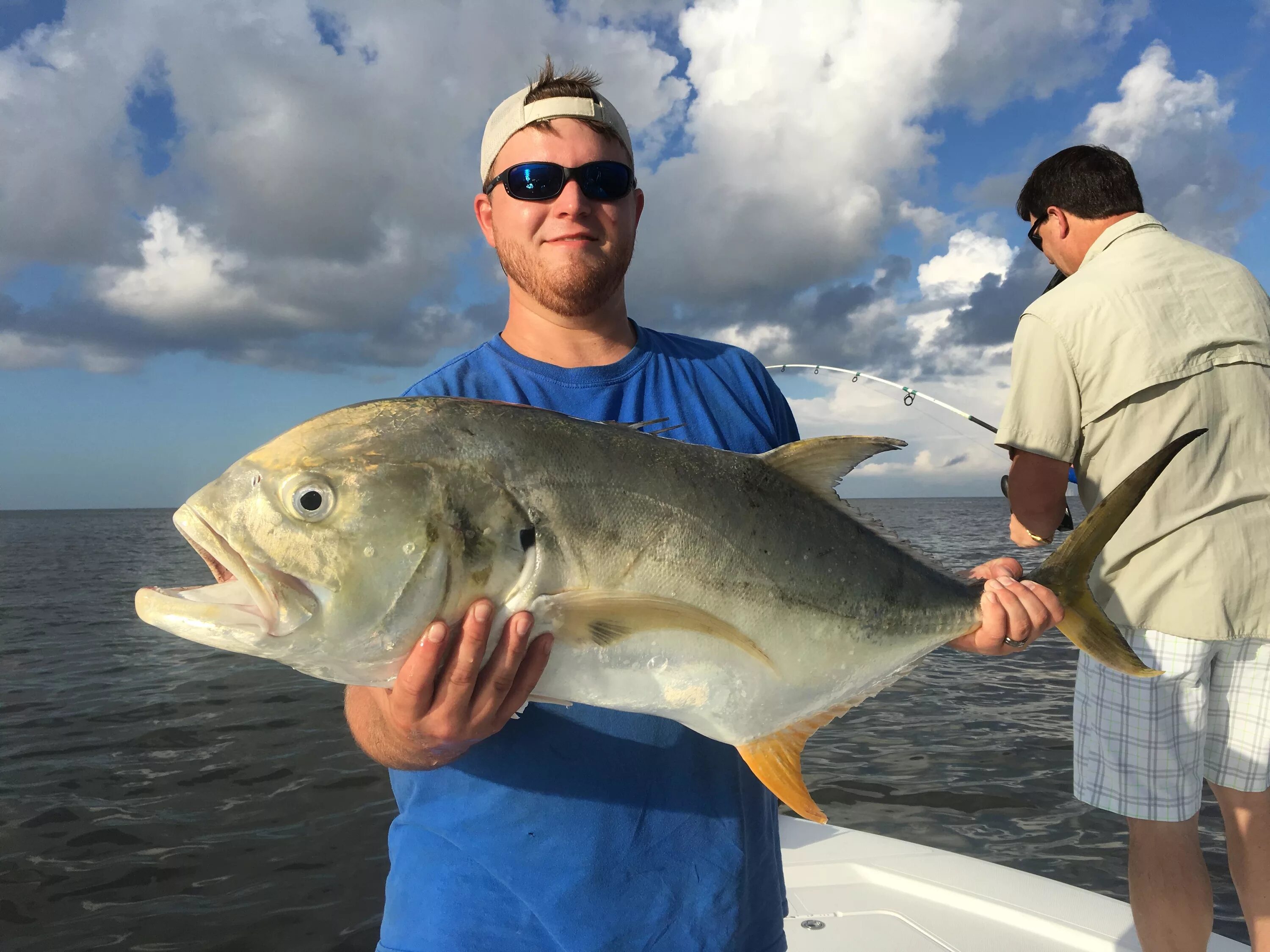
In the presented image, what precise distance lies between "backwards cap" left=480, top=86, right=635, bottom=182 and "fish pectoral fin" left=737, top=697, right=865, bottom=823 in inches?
71.9

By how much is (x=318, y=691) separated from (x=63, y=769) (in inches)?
132

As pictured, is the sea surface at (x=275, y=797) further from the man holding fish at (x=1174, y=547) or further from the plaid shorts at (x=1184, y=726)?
the plaid shorts at (x=1184, y=726)

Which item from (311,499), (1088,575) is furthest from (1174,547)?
(311,499)

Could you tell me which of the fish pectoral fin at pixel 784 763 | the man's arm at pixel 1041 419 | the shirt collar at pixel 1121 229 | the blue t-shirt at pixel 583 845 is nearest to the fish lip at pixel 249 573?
the blue t-shirt at pixel 583 845

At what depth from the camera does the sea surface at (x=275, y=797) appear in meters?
6.02

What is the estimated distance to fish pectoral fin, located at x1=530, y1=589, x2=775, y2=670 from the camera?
1620 mm

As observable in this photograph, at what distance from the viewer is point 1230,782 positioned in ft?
10.5

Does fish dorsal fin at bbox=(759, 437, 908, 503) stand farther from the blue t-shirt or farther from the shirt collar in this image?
the shirt collar

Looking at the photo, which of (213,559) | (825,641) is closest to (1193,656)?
(825,641)

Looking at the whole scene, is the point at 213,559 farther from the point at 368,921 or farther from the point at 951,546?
the point at 951,546

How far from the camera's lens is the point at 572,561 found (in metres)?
1.64

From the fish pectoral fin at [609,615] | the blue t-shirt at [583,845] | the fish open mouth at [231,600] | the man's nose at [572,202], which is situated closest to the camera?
the fish open mouth at [231,600]

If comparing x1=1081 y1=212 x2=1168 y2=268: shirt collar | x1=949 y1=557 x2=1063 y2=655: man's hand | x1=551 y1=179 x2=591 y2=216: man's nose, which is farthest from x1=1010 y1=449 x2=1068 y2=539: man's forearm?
x1=551 y1=179 x2=591 y2=216: man's nose

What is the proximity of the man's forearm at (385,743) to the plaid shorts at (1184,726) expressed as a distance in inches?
103
